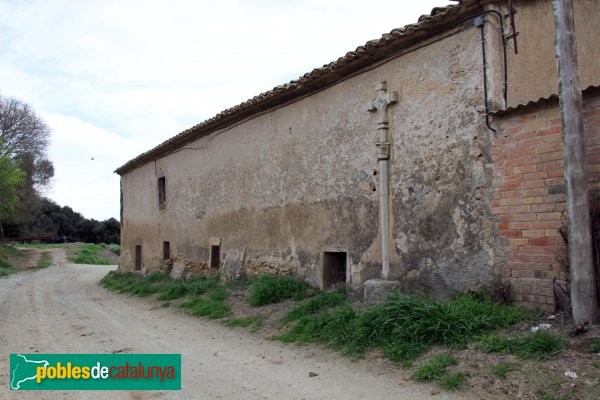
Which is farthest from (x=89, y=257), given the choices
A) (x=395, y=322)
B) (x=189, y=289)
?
(x=395, y=322)

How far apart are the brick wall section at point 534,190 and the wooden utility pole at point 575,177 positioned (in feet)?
1.22

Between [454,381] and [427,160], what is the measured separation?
3.17 m

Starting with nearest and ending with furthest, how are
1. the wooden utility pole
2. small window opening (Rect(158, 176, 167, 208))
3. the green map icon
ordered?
1. the wooden utility pole
2. the green map icon
3. small window opening (Rect(158, 176, 167, 208))

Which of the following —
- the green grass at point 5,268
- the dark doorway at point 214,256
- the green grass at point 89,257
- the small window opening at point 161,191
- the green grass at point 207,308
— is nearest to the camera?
the green grass at point 207,308

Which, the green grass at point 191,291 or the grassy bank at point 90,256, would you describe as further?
the grassy bank at point 90,256

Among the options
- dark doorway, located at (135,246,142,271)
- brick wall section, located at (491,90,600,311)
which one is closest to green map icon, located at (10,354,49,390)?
brick wall section, located at (491,90,600,311)

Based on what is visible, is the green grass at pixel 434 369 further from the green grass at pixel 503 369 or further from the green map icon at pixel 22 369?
the green map icon at pixel 22 369

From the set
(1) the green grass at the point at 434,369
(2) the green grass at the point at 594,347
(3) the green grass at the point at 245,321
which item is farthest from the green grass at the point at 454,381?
(3) the green grass at the point at 245,321

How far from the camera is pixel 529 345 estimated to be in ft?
13.9

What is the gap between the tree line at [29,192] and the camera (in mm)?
27491

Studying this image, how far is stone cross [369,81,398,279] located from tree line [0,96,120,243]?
25.9 meters

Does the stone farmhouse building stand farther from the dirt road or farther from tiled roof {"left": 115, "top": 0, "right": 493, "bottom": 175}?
the dirt road

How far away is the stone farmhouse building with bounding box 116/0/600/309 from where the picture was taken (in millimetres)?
5238

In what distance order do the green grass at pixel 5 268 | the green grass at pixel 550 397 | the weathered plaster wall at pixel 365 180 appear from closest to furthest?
the green grass at pixel 550 397
the weathered plaster wall at pixel 365 180
the green grass at pixel 5 268
